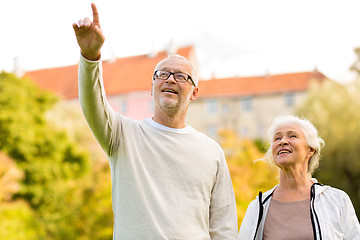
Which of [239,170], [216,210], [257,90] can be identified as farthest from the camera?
[257,90]

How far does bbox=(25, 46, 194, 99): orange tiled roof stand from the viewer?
152ft

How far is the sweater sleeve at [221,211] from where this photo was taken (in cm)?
308

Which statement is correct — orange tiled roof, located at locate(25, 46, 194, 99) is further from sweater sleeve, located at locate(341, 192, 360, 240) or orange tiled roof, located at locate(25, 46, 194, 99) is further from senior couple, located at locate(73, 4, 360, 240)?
sweater sleeve, located at locate(341, 192, 360, 240)

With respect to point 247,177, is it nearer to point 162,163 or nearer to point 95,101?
point 162,163

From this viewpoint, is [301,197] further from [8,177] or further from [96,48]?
[8,177]

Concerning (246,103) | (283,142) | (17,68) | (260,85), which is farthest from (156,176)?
(17,68)

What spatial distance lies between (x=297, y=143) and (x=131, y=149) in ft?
4.04

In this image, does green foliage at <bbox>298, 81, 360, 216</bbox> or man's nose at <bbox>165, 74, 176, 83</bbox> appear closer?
man's nose at <bbox>165, 74, 176, 83</bbox>

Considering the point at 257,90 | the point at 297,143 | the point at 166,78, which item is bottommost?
the point at 297,143

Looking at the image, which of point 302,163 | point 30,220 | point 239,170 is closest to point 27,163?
point 30,220

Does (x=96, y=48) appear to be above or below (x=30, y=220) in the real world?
above

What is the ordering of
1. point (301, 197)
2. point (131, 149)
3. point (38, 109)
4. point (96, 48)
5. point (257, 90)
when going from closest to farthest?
1. point (96, 48)
2. point (131, 149)
3. point (301, 197)
4. point (38, 109)
5. point (257, 90)

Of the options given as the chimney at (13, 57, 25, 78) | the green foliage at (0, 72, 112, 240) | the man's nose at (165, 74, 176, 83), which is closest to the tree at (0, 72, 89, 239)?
the green foliage at (0, 72, 112, 240)

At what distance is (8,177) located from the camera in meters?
17.5
